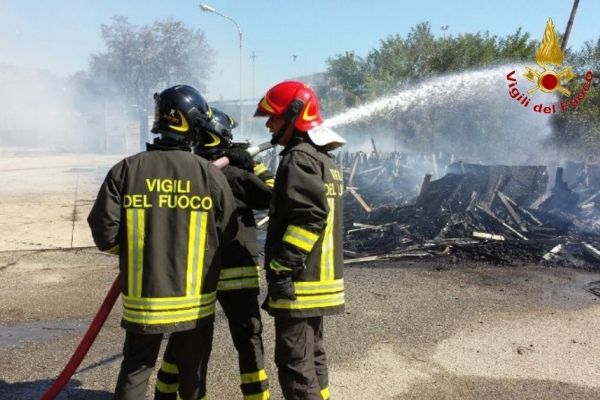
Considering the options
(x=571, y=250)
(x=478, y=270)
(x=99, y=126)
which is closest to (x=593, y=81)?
(x=571, y=250)

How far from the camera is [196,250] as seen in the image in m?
2.52

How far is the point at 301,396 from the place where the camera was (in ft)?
8.45

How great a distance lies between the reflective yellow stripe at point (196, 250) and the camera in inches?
98.3

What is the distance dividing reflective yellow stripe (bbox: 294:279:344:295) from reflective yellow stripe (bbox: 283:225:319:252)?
0.79 ft

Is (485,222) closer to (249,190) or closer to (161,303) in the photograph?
Answer: (249,190)

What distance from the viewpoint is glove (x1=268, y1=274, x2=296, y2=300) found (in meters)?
2.52

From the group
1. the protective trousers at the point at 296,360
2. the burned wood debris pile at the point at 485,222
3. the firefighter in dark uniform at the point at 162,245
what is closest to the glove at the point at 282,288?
the protective trousers at the point at 296,360

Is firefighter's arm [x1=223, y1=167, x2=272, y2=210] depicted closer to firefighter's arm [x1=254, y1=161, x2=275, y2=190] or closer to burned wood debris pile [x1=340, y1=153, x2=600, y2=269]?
firefighter's arm [x1=254, y1=161, x2=275, y2=190]

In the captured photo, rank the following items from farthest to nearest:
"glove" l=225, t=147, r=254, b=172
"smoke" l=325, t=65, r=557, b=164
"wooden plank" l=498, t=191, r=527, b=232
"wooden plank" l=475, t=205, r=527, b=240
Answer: "smoke" l=325, t=65, r=557, b=164, "wooden plank" l=498, t=191, r=527, b=232, "wooden plank" l=475, t=205, r=527, b=240, "glove" l=225, t=147, r=254, b=172

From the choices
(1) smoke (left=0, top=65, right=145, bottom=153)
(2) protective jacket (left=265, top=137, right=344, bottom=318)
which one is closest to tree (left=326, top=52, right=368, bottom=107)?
(1) smoke (left=0, top=65, right=145, bottom=153)

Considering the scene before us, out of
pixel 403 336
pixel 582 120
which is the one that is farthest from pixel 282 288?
pixel 582 120

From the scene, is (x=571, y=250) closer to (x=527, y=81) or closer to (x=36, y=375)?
(x=36, y=375)

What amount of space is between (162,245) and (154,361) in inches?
23.9

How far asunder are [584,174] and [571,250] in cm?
605
